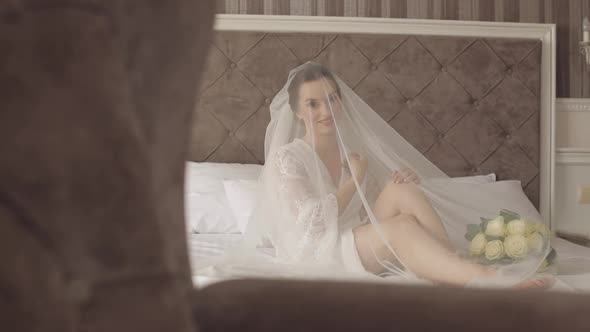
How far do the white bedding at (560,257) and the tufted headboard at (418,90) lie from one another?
1.88 feet

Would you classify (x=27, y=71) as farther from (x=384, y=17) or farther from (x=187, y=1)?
(x=384, y=17)

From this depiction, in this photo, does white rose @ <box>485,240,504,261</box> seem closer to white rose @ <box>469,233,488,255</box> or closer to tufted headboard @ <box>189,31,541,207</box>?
white rose @ <box>469,233,488,255</box>

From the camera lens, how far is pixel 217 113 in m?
3.77

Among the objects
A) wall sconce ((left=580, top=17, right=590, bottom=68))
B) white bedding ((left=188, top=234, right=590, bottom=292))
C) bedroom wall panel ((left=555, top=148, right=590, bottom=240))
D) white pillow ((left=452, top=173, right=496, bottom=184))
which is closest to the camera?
white bedding ((left=188, top=234, right=590, bottom=292))

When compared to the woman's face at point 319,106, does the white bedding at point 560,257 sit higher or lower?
lower

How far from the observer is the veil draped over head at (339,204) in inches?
101

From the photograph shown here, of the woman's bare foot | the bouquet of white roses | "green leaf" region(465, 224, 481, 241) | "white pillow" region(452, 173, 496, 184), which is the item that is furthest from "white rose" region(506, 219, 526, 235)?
"white pillow" region(452, 173, 496, 184)

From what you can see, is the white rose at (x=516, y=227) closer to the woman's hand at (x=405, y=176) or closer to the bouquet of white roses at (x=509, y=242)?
the bouquet of white roses at (x=509, y=242)

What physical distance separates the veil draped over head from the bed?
71 centimetres

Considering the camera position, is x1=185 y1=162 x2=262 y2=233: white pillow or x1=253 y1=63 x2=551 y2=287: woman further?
x1=185 y1=162 x2=262 y2=233: white pillow

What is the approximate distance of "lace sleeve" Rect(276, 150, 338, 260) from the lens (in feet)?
9.07

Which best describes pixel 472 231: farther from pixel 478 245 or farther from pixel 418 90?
pixel 418 90

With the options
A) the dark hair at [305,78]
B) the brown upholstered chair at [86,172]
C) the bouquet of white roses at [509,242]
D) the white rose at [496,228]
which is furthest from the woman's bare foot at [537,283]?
the brown upholstered chair at [86,172]

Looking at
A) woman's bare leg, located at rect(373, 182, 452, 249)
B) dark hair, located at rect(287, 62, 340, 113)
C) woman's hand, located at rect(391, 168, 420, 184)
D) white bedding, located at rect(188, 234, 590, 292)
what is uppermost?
dark hair, located at rect(287, 62, 340, 113)
